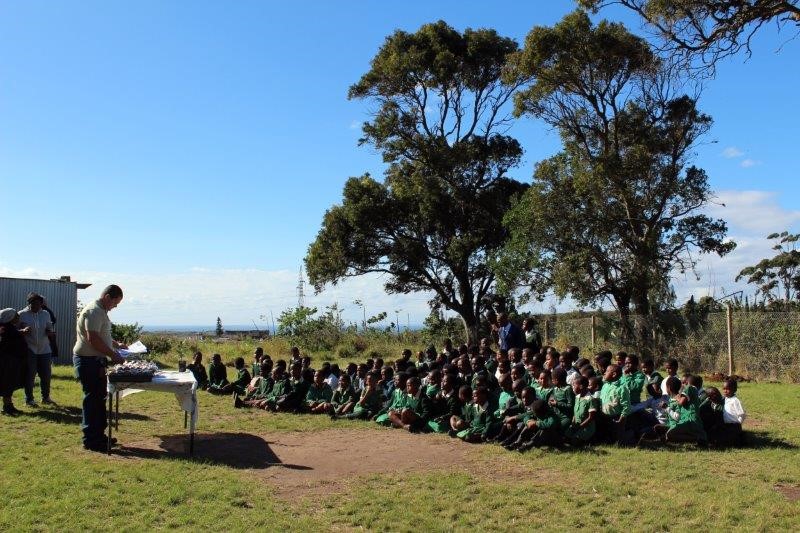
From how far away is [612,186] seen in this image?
17.8m

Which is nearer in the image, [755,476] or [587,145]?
[755,476]

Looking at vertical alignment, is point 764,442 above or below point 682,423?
below

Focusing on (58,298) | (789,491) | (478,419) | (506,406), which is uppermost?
(58,298)

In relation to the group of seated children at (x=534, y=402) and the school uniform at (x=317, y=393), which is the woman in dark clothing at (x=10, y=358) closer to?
the group of seated children at (x=534, y=402)

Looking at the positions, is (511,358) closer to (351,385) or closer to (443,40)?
(351,385)

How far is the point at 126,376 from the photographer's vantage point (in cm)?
725

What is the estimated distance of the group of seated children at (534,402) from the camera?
25.5 feet

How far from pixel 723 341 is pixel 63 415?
13079 mm

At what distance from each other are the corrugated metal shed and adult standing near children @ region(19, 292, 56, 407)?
869cm

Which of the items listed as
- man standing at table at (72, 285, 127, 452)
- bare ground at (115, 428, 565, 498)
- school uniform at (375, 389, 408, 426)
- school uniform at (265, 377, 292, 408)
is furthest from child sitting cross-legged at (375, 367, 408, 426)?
man standing at table at (72, 285, 127, 452)

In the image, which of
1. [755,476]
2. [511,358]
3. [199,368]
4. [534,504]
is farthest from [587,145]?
[534,504]

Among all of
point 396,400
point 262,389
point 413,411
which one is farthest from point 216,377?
point 413,411

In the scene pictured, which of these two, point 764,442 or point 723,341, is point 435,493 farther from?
point 723,341

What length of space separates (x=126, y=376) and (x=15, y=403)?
13.5 feet
